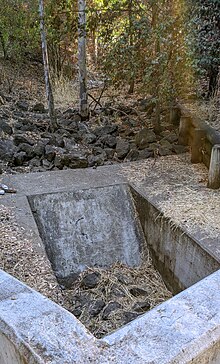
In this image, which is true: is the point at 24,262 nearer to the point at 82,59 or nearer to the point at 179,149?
the point at 179,149

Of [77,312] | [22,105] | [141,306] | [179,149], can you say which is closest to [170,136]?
[179,149]

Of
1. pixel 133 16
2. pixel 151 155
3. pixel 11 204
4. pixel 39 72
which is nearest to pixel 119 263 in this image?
pixel 11 204

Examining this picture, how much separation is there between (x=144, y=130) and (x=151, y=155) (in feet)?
1.97

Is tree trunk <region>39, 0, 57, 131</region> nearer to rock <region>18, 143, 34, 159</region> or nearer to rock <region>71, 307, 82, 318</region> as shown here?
rock <region>18, 143, 34, 159</region>

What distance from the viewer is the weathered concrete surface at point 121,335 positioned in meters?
1.11

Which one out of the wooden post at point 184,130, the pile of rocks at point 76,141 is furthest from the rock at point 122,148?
the wooden post at point 184,130

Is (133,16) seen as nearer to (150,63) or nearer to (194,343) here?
(150,63)

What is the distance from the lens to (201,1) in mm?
4992

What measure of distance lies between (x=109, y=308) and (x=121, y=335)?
5.46 feet

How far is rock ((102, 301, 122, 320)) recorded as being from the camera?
274 centimetres

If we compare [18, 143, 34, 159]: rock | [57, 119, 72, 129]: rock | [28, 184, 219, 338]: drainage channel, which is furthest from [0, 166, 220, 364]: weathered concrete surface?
[57, 119, 72, 129]: rock

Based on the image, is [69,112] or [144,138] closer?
[144,138]

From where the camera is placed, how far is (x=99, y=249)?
3.45 meters

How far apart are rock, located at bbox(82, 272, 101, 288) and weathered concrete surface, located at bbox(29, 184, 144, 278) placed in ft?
0.57
